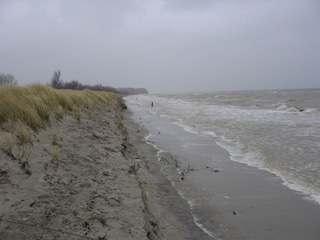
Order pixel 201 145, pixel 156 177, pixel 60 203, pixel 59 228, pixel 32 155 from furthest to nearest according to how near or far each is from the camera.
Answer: pixel 201 145 < pixel 156 177 < pixel 32 155 < pixel 60 203 < pixel 59 228

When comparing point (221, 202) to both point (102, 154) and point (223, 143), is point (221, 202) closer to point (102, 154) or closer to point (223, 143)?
point (102, 154)

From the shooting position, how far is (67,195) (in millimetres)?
4062

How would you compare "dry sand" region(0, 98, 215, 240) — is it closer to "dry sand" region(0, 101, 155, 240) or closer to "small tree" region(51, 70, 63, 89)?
"dry sand" region(0, 101, 155, 240)

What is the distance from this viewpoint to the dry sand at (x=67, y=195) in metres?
3.19

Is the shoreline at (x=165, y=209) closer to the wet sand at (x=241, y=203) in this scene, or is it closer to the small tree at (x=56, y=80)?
the wet sand at (x=241, y=203)

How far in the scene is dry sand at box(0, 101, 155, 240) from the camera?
10.5 ft

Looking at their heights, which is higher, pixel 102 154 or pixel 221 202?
pixel 102 154

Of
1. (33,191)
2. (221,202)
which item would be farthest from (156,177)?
(33,191)

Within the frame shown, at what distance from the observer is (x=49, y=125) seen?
299 inches

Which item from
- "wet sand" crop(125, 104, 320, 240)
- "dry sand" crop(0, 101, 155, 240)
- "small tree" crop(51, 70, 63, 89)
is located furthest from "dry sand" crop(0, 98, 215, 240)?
"small tree" crop(51, 70, 63, 89)

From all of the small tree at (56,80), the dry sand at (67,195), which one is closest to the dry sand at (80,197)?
the dry sand at (67,195)

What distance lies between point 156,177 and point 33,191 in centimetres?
305

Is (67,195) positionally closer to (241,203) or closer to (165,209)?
(165,209)

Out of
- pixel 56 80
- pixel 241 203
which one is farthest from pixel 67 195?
pixel 56 80
